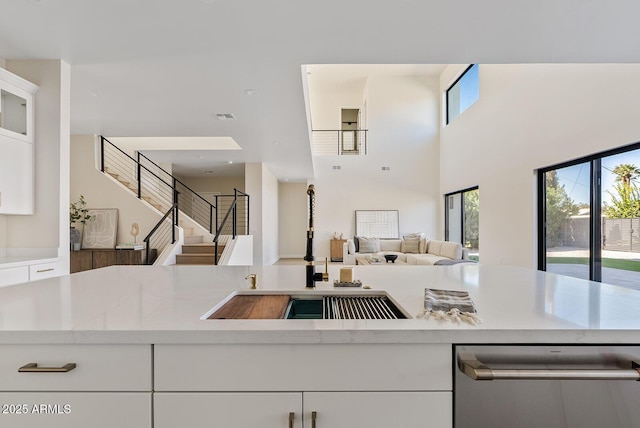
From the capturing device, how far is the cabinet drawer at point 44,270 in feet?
8.45

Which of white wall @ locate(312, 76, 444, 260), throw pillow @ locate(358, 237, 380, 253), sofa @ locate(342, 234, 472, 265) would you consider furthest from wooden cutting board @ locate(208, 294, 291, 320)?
white wall @ locate(312, 76, 444, 260)

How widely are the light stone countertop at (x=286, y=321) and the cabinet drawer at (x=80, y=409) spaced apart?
0.14 meters

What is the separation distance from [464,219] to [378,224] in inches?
97.6

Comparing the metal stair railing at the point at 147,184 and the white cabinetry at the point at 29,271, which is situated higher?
the metal stair railing at the point at 147,184

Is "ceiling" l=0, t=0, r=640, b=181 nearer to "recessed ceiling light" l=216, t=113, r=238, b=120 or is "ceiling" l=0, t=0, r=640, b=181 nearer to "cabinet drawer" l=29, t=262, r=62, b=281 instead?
"recessed ceiling light" l=216, t=113, r=238, b=120

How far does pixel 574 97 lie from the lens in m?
4.62

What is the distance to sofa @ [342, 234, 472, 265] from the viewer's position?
271 inches

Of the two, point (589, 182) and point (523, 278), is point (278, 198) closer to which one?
point (589, 182)

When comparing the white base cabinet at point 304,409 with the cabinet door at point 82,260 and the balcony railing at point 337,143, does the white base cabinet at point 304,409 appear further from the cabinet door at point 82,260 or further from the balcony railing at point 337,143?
the balcony railing at point 337,143

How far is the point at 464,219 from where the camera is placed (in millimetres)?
8602

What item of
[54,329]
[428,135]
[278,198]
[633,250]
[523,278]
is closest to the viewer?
[54,329]

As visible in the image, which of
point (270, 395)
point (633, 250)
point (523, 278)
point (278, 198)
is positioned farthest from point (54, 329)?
point (278, 198)

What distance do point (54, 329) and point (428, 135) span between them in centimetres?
1046

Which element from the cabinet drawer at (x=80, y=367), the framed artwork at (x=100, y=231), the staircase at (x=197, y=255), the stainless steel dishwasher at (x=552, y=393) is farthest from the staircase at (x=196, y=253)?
the stainless steel dishwasher at (x=552, y=393)
